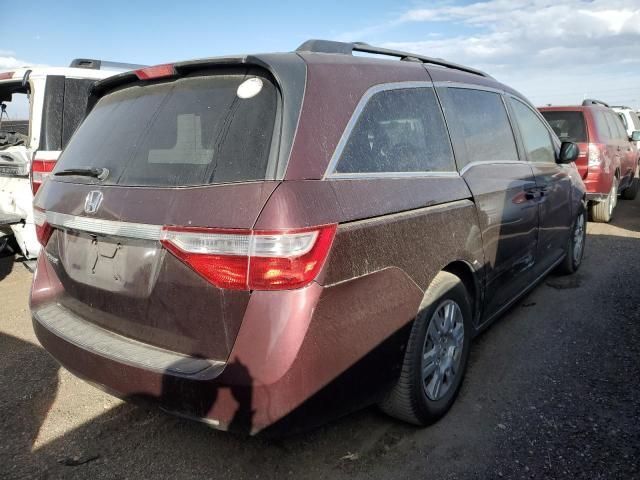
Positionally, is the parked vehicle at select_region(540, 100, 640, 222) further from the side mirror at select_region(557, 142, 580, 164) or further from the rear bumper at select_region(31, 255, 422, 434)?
the rear bumper at select_region(31, 255, 422, 434)

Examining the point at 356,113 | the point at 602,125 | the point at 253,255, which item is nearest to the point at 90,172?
the point at 253,255

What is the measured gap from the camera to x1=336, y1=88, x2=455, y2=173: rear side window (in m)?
2.17

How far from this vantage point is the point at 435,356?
261cm

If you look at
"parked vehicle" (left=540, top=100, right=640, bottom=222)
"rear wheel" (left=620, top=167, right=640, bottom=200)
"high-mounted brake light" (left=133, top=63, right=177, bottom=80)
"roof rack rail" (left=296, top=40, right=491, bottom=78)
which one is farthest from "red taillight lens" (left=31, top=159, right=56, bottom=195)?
"rear wheel" (left=620, top=167, right=640, bottom=200)

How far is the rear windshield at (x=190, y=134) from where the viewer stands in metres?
1.92

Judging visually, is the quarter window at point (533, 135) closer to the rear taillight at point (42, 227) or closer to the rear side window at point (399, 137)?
the rear side window at point (399, 137)

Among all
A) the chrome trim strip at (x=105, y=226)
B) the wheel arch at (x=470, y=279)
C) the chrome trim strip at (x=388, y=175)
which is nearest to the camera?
the chrome trim strip at (x=105, y=226)

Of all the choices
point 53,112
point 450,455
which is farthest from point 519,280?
point 53,112

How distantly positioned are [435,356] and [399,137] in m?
1.13

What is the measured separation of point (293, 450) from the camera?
8.08ft

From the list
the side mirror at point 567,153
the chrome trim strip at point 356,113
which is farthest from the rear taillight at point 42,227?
the side mirror at point 567,153

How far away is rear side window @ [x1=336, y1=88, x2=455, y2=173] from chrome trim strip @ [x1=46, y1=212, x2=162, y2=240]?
0.77 meters

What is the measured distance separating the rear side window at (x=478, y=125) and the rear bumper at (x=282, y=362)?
1.11 metres

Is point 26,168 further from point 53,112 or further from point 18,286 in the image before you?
point 18,286
